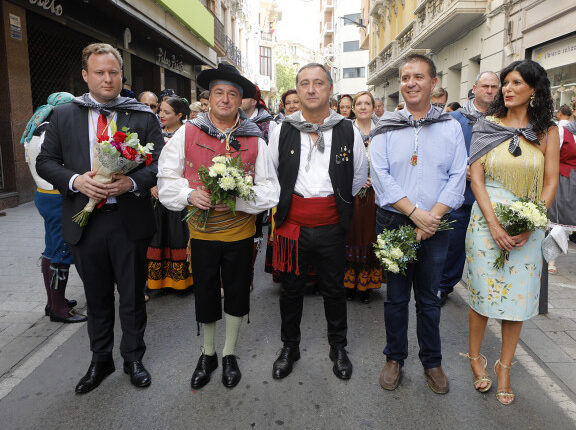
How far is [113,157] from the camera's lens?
2.73 meters

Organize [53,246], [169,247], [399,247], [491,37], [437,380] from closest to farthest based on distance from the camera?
[399,247] < [437,380] < [53,246] < [169,247] < [491,37]

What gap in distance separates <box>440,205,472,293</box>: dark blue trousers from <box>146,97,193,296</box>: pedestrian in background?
286cm

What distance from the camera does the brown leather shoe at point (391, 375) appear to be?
10.3 feet

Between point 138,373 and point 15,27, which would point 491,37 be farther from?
point 138,373

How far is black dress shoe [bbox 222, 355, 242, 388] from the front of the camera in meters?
3.16

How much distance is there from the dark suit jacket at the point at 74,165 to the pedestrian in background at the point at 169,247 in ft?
5.72


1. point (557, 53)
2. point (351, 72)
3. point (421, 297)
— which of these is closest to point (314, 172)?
point (421, 297)

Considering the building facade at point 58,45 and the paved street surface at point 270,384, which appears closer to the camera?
the paved street surface at point 270,384

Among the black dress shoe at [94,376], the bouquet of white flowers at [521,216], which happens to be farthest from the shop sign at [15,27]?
the bouquet of white flowers at [521,216]

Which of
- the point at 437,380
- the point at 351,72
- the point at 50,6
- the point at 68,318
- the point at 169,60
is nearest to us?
the point at 437,380

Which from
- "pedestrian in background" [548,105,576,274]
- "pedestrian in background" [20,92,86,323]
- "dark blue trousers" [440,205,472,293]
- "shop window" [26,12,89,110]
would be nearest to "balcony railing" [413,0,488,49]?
"pedestrian in background" [548,105,576,274]

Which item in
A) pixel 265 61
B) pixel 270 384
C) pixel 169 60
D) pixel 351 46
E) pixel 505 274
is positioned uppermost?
pixel 351 46

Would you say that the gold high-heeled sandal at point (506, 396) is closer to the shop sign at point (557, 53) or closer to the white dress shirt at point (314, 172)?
the white dress shirt at point (314, 172)

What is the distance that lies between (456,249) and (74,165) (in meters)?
3.70
